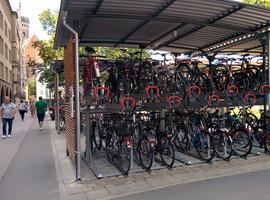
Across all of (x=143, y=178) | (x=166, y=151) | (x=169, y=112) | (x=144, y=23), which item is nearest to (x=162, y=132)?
(x=166, y=151)

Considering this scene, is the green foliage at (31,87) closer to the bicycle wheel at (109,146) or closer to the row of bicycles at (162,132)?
the row of bicycles at (162,132)

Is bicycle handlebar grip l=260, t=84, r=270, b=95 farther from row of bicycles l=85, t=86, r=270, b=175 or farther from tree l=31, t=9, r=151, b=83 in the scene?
tree l=31, t=9, r=151, b=83

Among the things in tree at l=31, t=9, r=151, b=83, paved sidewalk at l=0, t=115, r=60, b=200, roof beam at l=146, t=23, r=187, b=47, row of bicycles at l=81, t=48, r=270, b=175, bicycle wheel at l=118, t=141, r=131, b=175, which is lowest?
paved sidewalk at l=0, t=115, r=60, b=200

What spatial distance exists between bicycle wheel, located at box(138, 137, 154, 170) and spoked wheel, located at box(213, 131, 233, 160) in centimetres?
184

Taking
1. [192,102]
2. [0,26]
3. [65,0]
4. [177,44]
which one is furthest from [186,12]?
[0,26]

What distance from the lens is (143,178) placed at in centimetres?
666

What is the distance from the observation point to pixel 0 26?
4247 centimetres

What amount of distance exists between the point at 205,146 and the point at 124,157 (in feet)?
6.57

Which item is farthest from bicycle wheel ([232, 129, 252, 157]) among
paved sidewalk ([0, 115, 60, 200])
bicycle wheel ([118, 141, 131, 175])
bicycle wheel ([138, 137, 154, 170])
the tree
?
the tree

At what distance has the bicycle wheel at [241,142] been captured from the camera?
8281 millimetres

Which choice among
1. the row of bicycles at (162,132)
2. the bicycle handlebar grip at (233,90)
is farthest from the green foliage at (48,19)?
the bicycle handlebar grip at (233,90)

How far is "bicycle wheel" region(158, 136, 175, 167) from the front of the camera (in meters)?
7.37

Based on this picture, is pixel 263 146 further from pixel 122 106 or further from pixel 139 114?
pixel 122 106

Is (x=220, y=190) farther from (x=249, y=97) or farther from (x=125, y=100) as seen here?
(x=249, y=97)
